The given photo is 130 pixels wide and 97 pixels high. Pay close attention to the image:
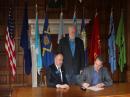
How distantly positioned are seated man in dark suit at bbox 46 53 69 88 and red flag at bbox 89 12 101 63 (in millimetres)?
2863

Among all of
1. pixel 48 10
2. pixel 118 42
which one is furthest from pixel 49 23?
pixel 118 42

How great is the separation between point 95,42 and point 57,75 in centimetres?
308

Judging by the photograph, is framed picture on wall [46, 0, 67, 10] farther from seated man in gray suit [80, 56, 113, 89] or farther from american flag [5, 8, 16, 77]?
seated man in gray suit [80, 56, 113, 89]

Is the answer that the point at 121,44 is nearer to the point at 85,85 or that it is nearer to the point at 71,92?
the point at 85,85

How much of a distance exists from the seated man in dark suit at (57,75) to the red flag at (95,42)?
9.39 ft

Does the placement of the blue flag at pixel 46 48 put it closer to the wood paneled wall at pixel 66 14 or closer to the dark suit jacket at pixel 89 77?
the wood paneled wall at pixel 66 14

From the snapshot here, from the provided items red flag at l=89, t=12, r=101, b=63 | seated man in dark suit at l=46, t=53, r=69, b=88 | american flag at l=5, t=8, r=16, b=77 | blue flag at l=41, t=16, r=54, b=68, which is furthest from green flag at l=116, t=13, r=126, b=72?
seated man in dark suit at l=46, t=53, r=69, b=88

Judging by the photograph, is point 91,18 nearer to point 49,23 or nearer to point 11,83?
point 49,23

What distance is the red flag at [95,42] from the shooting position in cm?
795

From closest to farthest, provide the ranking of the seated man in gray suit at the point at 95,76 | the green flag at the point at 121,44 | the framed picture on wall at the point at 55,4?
1. the seated man in gray suit at the point at 95,76
2. the green flag at the point at 121,44
3. the framed picture on wall at the point at 55,4

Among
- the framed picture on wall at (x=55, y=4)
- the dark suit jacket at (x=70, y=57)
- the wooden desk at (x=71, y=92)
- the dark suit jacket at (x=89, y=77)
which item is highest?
the framed picture on wall at (x=55, y=4)

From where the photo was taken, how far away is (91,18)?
332 inches

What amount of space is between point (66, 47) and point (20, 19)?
257 centimetres

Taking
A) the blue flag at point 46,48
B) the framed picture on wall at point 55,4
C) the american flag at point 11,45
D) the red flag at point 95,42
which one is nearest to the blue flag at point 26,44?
the american flag at point 11,45
